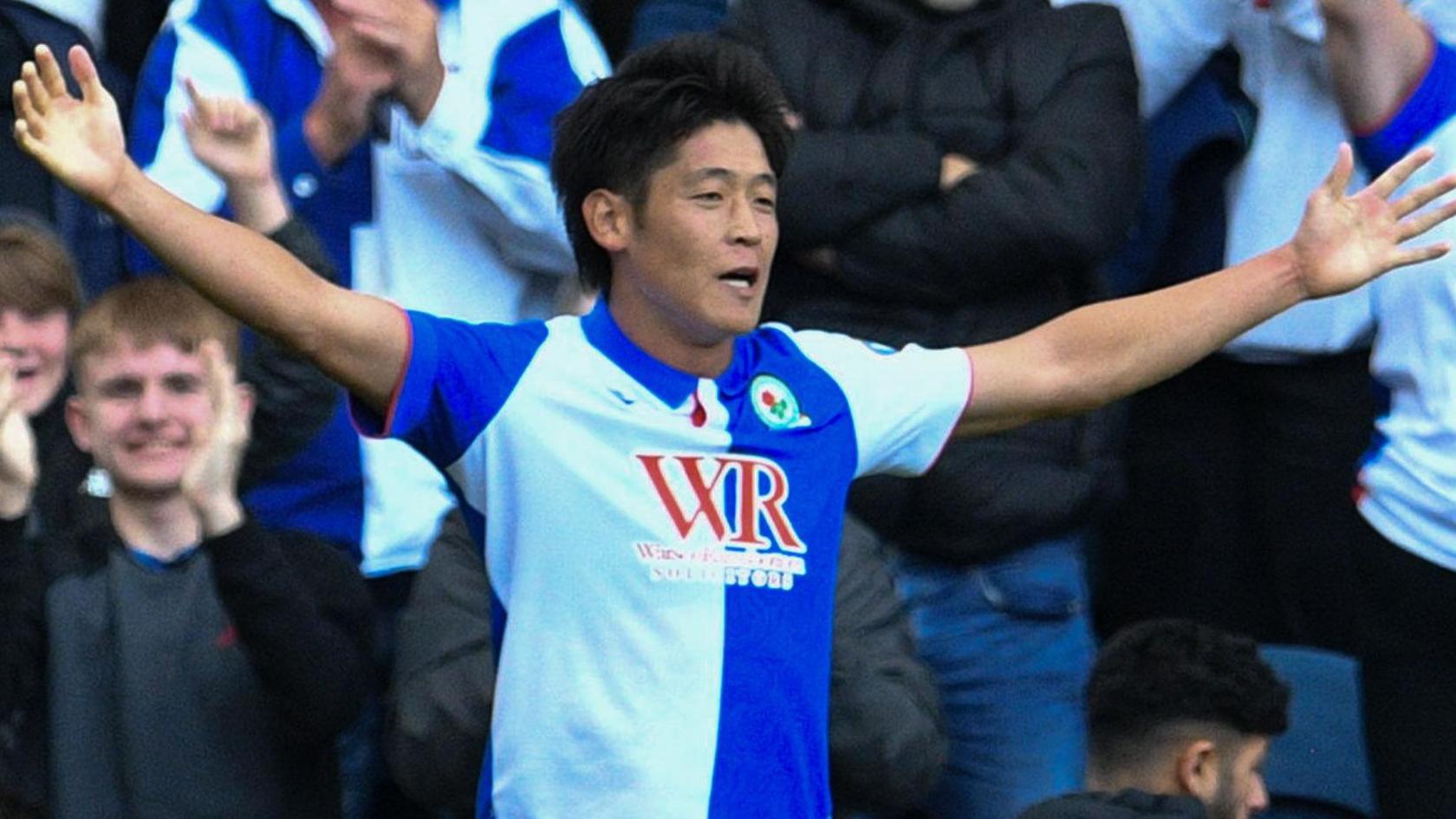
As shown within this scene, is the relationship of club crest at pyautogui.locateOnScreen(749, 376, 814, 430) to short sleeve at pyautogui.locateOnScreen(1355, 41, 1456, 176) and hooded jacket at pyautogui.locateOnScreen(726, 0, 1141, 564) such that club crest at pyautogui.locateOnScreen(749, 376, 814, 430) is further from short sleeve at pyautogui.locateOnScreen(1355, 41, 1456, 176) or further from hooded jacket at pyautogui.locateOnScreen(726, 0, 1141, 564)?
short sleeve at pyautogui.locateOnScreen(1355, 41, 1456, 176)

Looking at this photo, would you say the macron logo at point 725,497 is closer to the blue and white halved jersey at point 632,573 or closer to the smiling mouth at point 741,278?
the blue and white halved jersey at point 632,573

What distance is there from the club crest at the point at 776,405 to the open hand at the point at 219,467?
43.1 inches

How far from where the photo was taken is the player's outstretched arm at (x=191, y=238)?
3.68 meters

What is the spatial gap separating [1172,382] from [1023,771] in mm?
1109

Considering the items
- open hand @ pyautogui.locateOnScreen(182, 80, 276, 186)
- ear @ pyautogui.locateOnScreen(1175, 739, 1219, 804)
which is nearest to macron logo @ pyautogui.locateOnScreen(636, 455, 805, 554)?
ear @ pyautogui.locateOnScreen(1175, 739, 1219, 804)

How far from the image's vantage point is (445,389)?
12.8 feet

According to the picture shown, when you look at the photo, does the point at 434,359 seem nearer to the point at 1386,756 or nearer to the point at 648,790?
the point at 648,790

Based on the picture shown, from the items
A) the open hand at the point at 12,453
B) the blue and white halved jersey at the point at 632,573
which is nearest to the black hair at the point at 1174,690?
the blue and white halved jersey at the point at 632,573

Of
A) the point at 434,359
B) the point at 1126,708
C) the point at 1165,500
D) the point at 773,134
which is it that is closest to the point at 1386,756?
the point at 1126,708

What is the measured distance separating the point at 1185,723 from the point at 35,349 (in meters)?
2.24

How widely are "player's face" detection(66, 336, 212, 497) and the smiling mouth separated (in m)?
1.33

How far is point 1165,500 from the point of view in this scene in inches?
238

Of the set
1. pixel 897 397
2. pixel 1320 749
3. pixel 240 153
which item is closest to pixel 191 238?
pixel 897 397

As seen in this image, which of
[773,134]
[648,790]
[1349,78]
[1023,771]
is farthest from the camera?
[1023,771]
